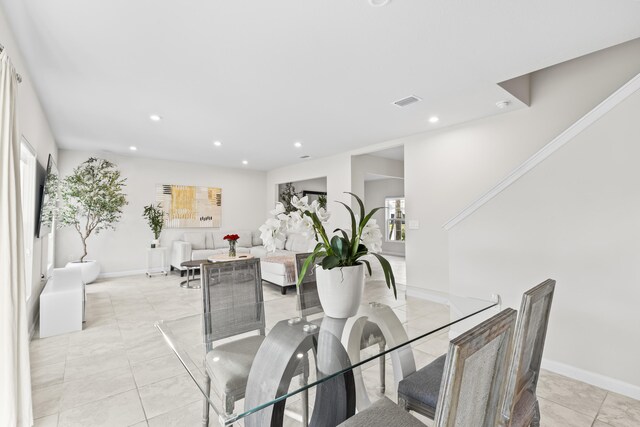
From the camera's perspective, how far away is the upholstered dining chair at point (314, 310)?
1.59 metres

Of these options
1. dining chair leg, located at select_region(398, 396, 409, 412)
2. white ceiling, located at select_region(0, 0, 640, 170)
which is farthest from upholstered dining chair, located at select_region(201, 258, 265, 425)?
white ceiling, located at select_region(0, 0, 640, 170)

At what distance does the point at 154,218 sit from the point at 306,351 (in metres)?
5.98

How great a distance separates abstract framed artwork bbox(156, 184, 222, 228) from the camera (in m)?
6.80

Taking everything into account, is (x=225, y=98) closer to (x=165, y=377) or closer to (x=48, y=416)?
(x=165, y=377)

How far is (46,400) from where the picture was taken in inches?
81.9

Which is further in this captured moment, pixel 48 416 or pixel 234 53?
pixel 234 53

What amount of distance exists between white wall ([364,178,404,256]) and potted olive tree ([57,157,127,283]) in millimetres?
6808

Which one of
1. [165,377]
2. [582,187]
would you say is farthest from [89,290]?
[582,187]

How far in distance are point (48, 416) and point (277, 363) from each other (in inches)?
68.2

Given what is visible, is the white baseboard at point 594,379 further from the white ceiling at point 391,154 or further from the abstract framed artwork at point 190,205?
the abstract framed artwork at point 190,205

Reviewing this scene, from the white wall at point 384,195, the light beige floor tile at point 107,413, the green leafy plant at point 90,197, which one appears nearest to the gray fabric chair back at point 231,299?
the light beige floor tile at point 107,413

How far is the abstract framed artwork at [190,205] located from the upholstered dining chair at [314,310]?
5.39 metres

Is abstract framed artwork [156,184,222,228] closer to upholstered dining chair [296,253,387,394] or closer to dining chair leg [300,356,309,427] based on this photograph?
upholstered dining chair [296,253,387,394]

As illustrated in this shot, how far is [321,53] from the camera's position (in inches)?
94.6
